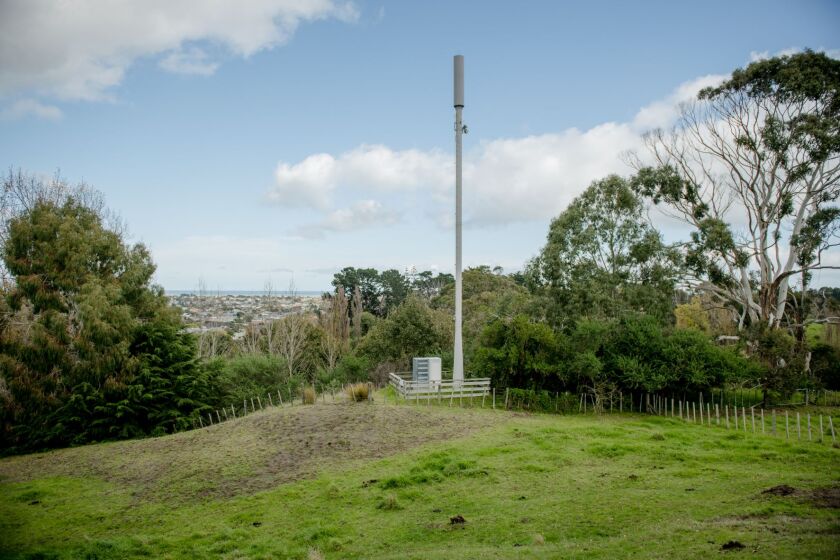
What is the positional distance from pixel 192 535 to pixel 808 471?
14.2 metres

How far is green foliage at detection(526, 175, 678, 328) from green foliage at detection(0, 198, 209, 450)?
19.4 m

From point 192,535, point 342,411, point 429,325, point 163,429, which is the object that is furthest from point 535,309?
point 192,535

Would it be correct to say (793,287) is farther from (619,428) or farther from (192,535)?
(192,535)

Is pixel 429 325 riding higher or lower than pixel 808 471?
higher

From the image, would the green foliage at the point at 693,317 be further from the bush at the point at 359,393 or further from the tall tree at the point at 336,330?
the bush at the point at 359,393

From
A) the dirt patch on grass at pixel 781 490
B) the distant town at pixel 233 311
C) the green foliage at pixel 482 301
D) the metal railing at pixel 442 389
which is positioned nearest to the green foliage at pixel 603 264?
the green foliage at pixel 482 301

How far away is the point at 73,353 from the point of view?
26438 mm

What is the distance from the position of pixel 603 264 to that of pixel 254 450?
2169 cm

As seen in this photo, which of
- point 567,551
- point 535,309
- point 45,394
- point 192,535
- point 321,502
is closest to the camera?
point 567,551

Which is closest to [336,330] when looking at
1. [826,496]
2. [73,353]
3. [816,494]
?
[73,353]

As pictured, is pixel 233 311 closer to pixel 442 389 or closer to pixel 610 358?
pixel 442 389

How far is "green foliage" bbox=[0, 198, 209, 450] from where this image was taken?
25625 millimetres

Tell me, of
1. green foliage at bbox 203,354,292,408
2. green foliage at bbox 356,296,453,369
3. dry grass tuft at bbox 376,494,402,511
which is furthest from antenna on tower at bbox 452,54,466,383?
dry grass tuft at bbox 376,494,402,511

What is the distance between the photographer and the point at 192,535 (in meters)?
11.8
